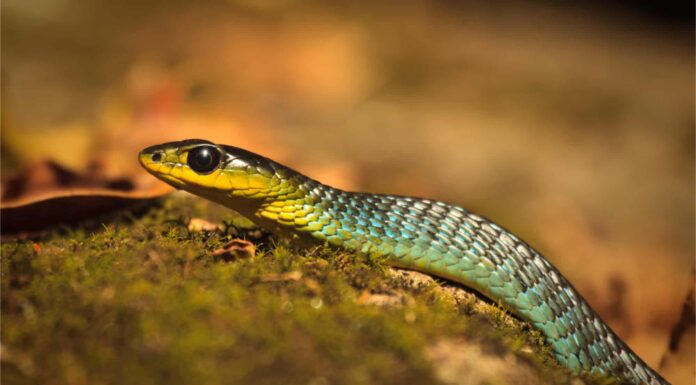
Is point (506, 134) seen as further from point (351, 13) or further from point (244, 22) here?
point (244, 22)

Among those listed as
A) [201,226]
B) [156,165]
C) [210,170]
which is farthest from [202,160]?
[201,226]

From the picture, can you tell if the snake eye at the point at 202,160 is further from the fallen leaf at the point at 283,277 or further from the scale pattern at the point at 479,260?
the fallen leaf at the point at 283,277

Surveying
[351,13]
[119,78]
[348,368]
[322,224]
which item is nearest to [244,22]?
[351,13]

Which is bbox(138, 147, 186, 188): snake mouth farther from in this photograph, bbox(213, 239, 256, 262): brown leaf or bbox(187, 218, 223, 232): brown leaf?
bbox(213, 239, 256, 262): brown leaf

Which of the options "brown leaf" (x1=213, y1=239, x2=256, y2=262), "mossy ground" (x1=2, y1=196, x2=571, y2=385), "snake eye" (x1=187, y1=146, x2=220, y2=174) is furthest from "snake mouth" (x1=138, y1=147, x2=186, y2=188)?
"brown leaf" (x1=213, y1=239, x2=256, y2=262)

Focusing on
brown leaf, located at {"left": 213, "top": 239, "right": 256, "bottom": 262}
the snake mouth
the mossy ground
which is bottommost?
the mossy ground

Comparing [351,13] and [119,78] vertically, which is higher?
[351,13]

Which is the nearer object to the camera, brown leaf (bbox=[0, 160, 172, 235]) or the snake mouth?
the snake mouth

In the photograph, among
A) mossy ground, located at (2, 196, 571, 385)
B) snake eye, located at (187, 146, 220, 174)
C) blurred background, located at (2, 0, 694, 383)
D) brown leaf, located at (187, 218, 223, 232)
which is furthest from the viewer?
blurred background, located at (2, 0, 694, 383)
